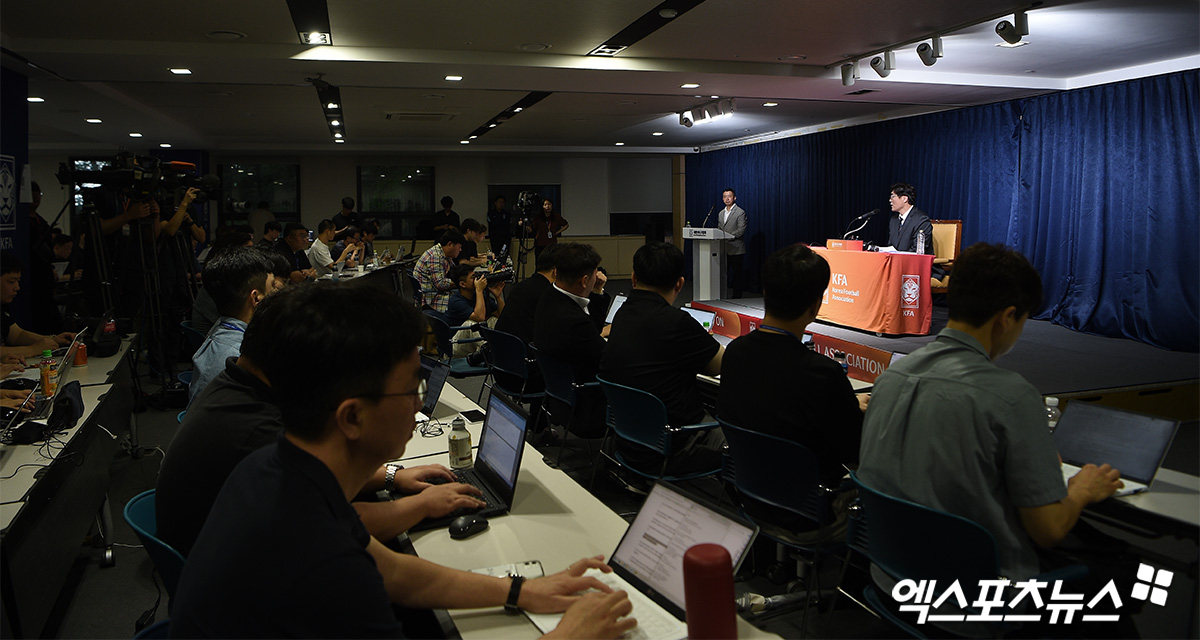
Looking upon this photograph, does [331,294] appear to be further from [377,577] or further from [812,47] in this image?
[812,47]

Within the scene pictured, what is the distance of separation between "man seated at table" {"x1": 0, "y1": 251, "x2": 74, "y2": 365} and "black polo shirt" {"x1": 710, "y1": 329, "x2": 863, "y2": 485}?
139 inches

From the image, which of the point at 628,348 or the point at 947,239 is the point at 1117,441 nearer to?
the point at 628,348

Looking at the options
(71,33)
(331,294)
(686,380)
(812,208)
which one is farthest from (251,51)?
(812,208)

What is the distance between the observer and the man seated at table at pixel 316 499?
39.8 inches

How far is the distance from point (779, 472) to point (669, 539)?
3.30ft

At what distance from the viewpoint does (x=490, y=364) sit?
4.81m

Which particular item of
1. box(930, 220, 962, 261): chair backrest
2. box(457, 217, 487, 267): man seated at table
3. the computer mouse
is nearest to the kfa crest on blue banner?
box(457, 217, 487, 267): man seated at table

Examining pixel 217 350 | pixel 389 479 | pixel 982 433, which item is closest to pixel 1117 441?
pixel 982 433

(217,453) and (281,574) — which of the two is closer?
(281,574)

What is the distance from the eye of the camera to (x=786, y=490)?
237 centimetres

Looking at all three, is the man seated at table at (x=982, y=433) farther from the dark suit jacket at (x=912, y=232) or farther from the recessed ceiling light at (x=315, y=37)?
the dark suit jacket at (x=912, y=232)

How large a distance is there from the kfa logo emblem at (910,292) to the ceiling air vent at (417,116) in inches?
233

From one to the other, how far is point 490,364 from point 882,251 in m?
4.29

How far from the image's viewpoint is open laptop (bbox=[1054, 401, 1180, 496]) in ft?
6.40
